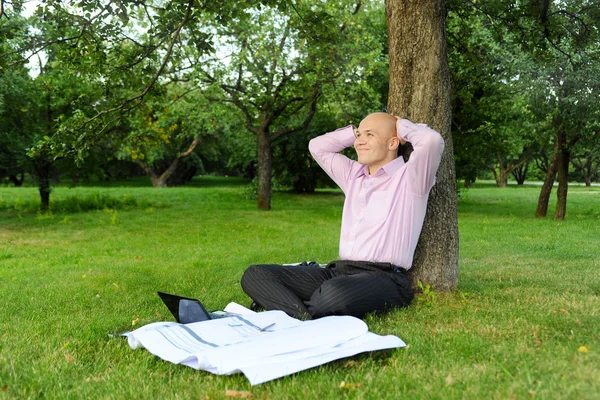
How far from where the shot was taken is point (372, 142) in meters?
4.71

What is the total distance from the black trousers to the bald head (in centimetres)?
114

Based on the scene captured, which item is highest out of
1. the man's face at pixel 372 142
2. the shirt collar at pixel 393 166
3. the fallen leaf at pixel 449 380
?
the man's face at pixel 372 142

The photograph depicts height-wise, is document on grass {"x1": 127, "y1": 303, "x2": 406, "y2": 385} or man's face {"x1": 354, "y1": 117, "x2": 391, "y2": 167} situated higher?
man's face {"x1": 354, "y1": 117, "x2": 391, "y2": 167}

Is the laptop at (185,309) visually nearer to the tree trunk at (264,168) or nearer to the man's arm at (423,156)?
the man's arm at (423,156)

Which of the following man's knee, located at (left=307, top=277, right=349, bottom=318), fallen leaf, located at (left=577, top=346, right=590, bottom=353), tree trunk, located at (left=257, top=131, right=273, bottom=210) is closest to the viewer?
fallen leaf, located at (left=577, top=346, right=590, bottom=353)

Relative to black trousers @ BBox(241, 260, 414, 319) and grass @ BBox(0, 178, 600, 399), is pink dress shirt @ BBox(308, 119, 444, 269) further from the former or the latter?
grass @ BBox(0, 178, 600, 399)

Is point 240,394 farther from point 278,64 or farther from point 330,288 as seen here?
point 278,64

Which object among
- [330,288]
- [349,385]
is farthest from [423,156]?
[349,385]

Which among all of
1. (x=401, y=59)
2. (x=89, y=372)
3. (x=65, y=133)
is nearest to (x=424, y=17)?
(x=401, y=59)

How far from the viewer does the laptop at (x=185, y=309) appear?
13.7 ft

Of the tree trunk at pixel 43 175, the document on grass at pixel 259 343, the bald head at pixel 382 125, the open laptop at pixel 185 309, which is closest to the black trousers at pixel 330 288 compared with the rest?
the document on grass at pixel 259 343

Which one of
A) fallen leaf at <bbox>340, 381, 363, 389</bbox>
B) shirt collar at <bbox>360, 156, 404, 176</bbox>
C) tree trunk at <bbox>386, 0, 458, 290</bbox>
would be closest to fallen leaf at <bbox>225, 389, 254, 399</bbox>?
fallen leaf at <bbox>340, 381, 363, 389</bbox>

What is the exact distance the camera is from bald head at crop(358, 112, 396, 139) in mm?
4738

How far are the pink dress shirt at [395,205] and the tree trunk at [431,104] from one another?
16.9 inches
